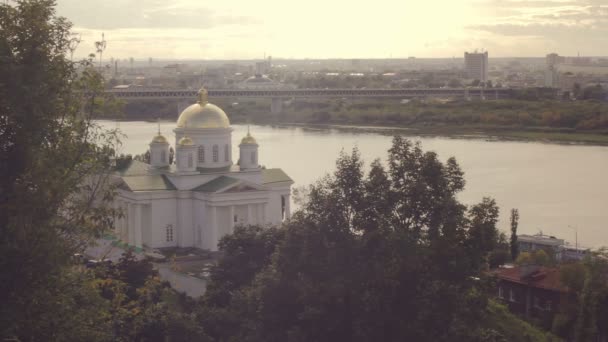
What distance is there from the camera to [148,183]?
963cm

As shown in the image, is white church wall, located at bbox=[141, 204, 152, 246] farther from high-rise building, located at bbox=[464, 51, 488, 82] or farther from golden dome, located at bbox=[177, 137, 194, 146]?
high-rise building, located at bbox=[464, 51, 488, 82]

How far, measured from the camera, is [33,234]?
2.92m

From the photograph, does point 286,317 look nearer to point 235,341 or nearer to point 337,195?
Answer: point 235,341

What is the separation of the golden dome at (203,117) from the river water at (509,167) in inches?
40.0

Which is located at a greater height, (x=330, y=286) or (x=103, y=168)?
(x=103, y=168)

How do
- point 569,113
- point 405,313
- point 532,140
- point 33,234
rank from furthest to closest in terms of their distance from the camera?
point 569,113 < point 532,140 < point 405,313 < point 33,234

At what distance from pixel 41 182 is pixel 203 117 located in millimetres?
6720

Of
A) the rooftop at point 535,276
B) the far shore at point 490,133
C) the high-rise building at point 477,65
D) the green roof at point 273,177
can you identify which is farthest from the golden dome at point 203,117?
the high-rise building at point 477,65

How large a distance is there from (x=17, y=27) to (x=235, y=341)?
2840mm

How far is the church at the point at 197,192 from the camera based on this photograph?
30.8ft

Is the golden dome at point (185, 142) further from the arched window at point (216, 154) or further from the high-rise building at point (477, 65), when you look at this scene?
the high-rise building at point (477, 65)

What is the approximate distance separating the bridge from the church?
17.5 metres

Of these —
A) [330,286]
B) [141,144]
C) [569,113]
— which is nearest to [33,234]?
[330,286]

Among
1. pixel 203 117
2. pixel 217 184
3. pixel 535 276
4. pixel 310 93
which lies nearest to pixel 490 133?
pixel 310 93
